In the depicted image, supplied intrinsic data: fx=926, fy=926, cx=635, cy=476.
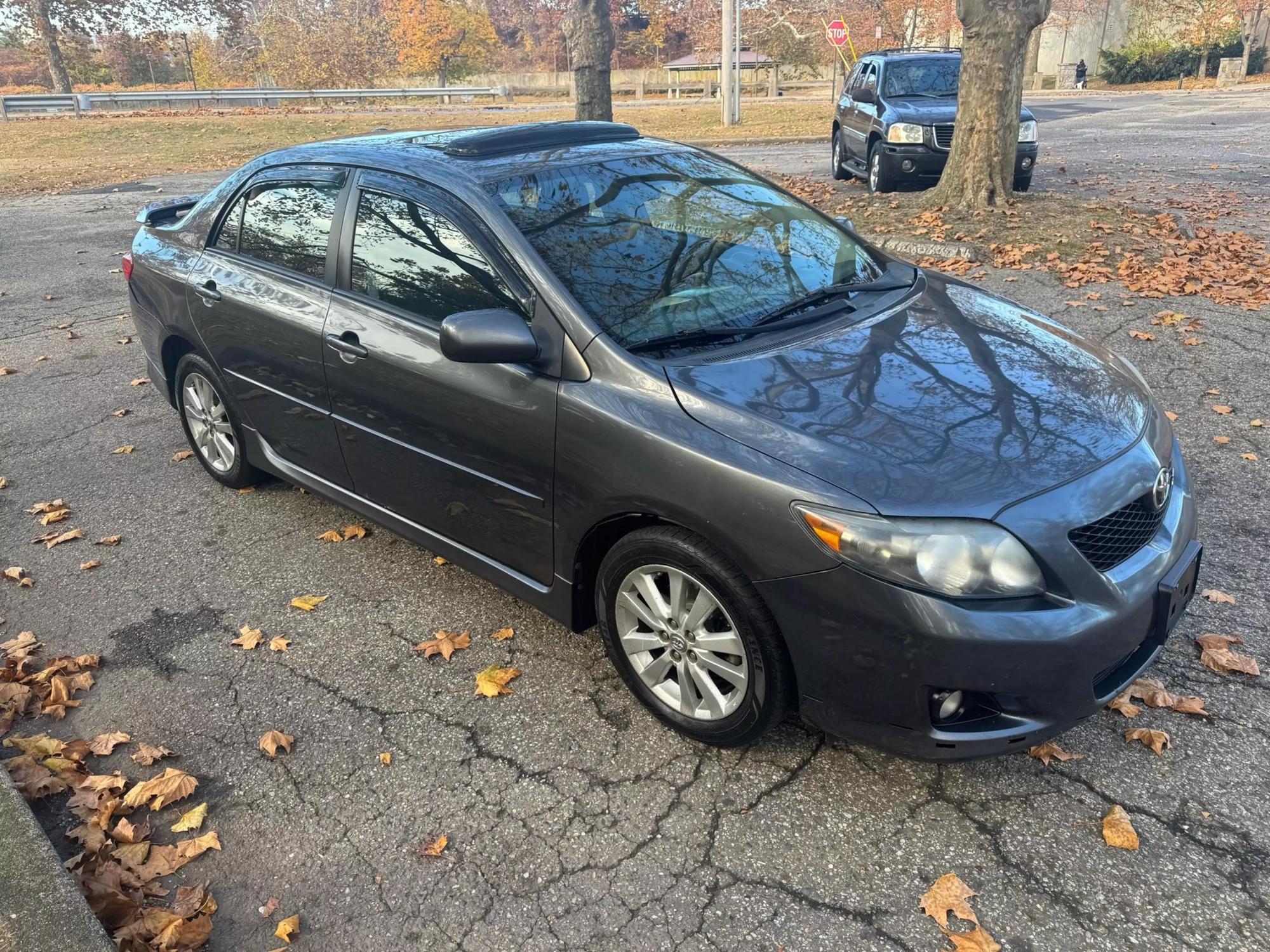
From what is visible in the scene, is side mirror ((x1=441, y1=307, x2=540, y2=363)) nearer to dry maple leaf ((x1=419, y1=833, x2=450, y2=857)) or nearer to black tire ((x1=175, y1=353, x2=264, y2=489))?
dry maple leaf ((x1=419, y1=833, x2=450, y2=857))

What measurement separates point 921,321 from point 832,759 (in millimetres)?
1606

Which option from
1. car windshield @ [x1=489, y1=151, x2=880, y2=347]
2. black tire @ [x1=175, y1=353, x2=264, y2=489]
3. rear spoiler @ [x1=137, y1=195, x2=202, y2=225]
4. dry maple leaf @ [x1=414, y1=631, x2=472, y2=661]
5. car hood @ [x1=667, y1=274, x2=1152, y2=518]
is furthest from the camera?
rear spoiler @ [x1=137, y1=195, x2=202, y2=225]

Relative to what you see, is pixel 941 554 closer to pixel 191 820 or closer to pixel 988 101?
pixel 191 820

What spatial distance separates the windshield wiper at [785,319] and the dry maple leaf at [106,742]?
7.25ft

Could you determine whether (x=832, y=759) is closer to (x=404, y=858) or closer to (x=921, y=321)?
(x=404, y=858)

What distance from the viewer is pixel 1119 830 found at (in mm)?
2598

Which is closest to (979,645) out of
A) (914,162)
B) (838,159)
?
(914,162)

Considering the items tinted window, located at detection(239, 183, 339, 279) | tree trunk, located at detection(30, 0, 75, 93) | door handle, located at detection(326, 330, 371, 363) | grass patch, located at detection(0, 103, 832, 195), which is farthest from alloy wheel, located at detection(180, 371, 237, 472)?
tree trunk, located at detection(30, 0, 75, 93)

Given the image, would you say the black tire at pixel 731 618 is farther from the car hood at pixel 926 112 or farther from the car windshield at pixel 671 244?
the car hood at pixel 926 112

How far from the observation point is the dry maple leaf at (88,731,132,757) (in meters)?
3.17

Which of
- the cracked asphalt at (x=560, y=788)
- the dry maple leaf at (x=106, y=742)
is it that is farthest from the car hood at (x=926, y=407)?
the dry maple leaf at (x=106, y=742)

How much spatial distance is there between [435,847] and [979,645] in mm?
1635

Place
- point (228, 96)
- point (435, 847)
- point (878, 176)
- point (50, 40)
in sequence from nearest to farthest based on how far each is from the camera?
1. point (435, 847)
2. point (878, 176)
3. point (228, 96)
4. point (50, 40)

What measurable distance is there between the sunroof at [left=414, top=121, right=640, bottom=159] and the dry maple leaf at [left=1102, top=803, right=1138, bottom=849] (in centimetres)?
307
